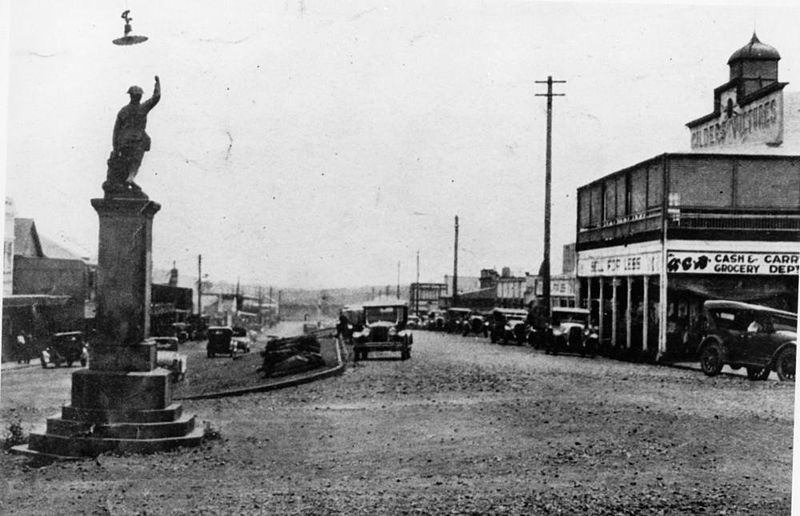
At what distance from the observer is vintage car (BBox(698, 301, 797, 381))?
1038 cm

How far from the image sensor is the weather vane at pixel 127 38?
8.19 m

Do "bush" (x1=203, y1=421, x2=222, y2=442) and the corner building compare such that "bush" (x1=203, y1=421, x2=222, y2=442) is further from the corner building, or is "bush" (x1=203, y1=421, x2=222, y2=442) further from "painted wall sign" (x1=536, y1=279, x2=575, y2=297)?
"painted wall sign" (x1=536, y1=279, x2=575, y2=297)

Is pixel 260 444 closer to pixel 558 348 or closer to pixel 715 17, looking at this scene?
pixel 715 17

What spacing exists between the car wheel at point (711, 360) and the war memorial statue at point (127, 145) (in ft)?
28.2

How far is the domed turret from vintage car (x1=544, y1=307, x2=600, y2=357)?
576cm

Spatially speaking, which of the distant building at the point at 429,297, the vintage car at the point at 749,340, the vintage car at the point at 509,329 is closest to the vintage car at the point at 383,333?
the vintage car at the point at 509,329

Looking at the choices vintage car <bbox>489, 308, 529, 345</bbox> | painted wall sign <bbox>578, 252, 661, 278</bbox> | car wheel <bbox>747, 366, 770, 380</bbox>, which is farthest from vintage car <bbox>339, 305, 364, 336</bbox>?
car wheel <bbox>747, 366, 770, 380</bbox>

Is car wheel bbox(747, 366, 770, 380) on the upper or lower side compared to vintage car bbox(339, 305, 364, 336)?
lower

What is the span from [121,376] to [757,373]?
8762 mm

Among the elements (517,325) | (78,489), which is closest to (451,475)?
(78,489)

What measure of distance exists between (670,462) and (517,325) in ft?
52.9

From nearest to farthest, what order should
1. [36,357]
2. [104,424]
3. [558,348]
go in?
[104,424] < [36,357] < [558,348]

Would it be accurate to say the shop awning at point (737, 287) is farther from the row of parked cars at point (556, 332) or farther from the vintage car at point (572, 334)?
the row of parked cars at point (556, 332)

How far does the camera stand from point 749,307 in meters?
11.2
